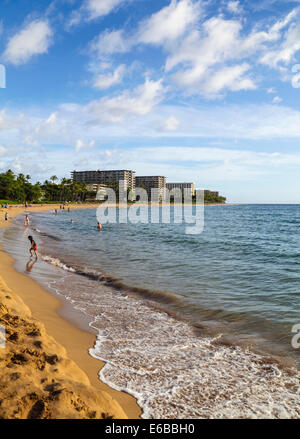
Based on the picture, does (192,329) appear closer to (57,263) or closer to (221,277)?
(221,277)

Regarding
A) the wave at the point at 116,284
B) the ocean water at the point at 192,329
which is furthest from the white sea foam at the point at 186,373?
the wave at the point at 116,284

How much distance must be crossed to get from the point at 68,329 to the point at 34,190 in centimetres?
12540

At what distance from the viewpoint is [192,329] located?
796 centimetres

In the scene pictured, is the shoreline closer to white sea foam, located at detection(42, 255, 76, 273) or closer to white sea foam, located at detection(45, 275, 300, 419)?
white sea foam, located at detection(45, 275, 300, 419)

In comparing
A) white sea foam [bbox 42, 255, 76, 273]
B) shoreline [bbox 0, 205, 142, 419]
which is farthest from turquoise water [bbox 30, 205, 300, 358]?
shoreline [bbox 0, 205, 142, 419]

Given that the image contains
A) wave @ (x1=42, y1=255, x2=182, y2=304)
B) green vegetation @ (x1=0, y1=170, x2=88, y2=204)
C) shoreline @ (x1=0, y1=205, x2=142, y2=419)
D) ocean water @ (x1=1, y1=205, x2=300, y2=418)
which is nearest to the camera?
shoreline @ (x1=0, y1=205, x2=142, y2=419)

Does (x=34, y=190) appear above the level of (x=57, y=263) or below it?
above

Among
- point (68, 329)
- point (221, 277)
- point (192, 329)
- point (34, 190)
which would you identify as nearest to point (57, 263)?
point (221, 277)

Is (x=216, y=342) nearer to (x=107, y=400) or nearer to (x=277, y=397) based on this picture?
(x=277, y=397)

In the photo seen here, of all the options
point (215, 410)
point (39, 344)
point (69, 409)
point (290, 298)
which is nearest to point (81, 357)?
point (39, 344)

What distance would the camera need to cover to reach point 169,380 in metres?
5.27

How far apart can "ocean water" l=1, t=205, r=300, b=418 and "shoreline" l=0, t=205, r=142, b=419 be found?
197 millimetres

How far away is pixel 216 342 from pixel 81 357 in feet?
10.9

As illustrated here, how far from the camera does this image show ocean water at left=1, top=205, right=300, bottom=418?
484 centimetres
